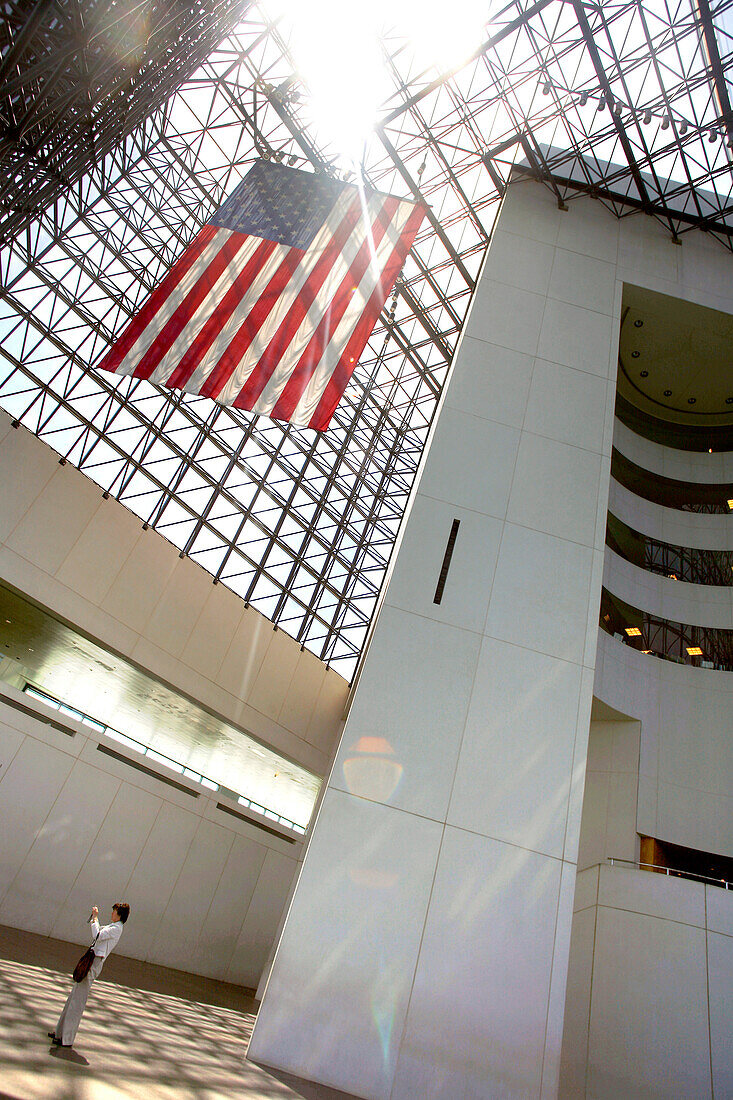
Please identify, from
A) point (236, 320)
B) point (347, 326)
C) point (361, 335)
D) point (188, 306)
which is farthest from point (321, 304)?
point (188, 306)

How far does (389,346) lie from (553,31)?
16000mm

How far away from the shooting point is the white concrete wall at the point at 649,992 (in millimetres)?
13664

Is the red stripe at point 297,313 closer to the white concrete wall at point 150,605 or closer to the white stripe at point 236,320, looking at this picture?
the white stripe at point 236,320

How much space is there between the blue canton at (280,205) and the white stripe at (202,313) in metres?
0.50

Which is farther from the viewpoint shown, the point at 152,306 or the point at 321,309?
the point at 321,309

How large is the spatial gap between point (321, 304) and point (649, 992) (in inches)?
625

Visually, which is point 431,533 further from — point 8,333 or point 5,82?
point 8,333

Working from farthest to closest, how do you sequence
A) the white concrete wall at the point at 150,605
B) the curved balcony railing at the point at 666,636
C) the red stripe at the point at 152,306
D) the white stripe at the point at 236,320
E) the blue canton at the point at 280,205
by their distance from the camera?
the curved balcony railing at the point at 666,636 → the white concrete wall at the point at 150,605 → the blue canton at the point at 280,205 → the white stripe at the point at 236,320 → the red stripe at the point at 152,306

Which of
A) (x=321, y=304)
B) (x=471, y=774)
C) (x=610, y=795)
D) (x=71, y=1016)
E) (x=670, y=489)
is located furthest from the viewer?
(x=670, y=489)

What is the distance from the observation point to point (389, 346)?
33875 mm

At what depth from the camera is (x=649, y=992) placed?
14609 millimetres

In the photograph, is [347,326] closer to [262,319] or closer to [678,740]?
[262,319]

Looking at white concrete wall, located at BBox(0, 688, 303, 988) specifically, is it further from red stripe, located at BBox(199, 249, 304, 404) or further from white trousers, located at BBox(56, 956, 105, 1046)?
white trousers, located at BBox(56, 956, 105, 1046)

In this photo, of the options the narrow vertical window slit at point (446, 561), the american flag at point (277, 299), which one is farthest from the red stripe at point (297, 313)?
the narrow vertical window slit at point (446, 561)
